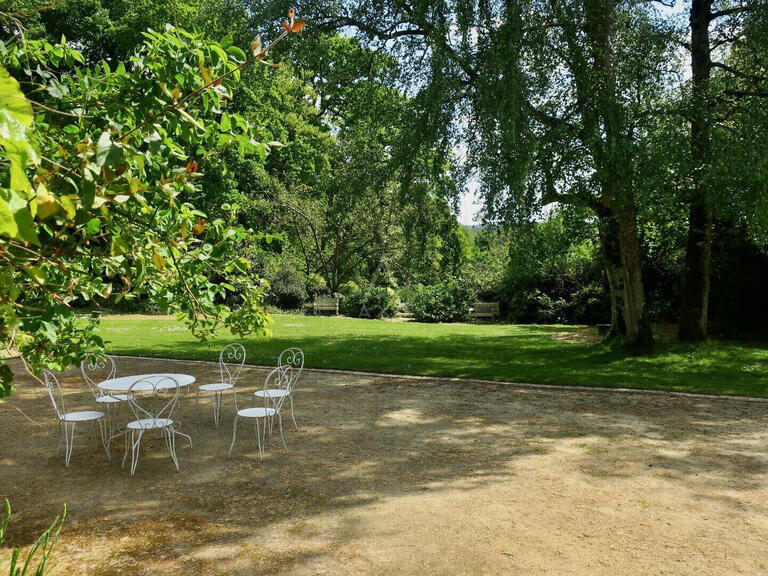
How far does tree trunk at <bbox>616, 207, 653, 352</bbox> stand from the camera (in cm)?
1278

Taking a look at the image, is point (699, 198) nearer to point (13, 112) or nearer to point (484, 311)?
point (13, 112)

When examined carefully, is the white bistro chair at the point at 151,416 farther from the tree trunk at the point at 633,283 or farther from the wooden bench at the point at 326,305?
the wooden bench at the point at 326,305

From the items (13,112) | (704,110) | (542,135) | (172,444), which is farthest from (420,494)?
(704,110)

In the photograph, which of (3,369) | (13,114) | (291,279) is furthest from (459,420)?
(291,279)

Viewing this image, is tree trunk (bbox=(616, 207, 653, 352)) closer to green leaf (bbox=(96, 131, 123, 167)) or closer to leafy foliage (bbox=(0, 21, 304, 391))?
leafy foliage (bbox=(0, 21, 304, 391))

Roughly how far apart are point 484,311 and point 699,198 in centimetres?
1417

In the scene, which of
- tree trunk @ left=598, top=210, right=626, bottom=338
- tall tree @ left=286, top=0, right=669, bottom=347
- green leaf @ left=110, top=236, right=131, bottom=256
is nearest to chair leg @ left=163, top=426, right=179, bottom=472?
green leaf @ left=110, top=236, right=131, bottom=256

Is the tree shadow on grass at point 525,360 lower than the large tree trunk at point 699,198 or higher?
lower

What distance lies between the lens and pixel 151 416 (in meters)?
5.88

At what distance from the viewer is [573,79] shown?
37.4ft

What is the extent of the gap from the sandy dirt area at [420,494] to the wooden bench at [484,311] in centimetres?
1734

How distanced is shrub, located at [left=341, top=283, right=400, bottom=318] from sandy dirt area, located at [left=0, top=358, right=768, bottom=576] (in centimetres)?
1908

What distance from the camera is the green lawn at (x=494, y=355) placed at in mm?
11055

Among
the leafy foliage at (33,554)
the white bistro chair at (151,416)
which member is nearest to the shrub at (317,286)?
the white bistro chair at (151,416)
